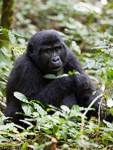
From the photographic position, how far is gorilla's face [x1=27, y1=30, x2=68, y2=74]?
5.04m

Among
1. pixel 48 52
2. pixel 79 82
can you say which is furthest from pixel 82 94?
pixel 48 52

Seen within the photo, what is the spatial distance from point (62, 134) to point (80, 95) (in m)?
2.32

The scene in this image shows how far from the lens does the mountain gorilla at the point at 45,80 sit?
196 inches

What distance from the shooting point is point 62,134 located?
10.2ft

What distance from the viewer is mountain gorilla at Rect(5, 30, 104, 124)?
4984 mm

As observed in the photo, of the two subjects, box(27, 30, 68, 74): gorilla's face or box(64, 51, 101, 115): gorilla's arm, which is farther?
box(64, 51, 101, 115): gorilla's arm

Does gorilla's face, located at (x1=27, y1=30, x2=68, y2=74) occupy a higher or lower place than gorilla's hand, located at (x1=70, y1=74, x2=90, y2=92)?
higher

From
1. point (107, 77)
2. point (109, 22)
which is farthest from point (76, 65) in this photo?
point (109, 22)

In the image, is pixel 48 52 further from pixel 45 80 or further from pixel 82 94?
pixel 82 94

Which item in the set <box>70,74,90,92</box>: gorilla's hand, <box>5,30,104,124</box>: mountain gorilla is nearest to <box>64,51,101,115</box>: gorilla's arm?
<box>5,30,104,124</box>: mountain gorilla

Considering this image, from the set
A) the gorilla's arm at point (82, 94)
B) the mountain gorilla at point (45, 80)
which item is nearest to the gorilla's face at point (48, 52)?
the mountain gorilla at point (45, 80)

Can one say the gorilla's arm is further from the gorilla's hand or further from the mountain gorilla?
the gorilla's hand

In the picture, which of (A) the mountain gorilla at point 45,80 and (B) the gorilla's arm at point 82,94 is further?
(B) the gorilla's arm at point 82,94

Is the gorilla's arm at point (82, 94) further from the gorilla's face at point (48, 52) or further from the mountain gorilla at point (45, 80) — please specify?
the gorilla's face at point (48, 52)
